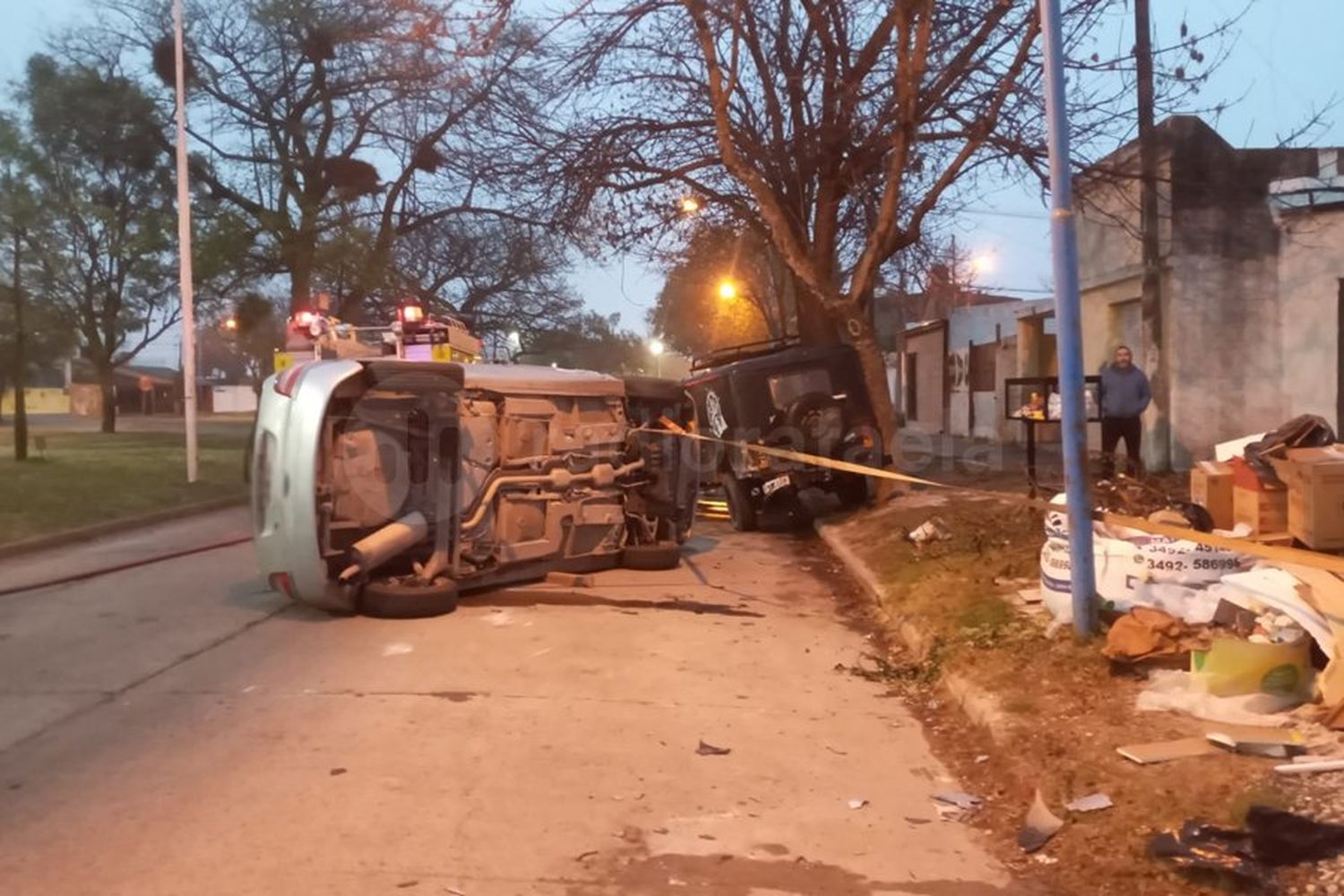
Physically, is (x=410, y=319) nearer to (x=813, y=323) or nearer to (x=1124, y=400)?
(x=1124, y=400)

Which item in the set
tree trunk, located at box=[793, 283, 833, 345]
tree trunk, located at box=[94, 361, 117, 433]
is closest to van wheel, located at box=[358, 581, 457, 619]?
tree trunk, located at box=[793, 283, 833, 345]

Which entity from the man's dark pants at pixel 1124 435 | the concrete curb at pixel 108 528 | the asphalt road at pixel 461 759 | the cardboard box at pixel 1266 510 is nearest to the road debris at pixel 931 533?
the asphalt road at pixel 461 759

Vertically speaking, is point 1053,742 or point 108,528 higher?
point 108,528

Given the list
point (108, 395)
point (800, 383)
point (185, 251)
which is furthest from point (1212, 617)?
point (108, 395)

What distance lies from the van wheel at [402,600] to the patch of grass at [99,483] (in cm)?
642

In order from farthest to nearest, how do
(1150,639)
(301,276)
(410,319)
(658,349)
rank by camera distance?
(658,349) → (301,276) → (410,319) → (1150,639)

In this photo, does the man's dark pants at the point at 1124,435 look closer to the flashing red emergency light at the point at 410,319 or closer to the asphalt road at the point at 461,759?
the asphalt road at the point at 461,759

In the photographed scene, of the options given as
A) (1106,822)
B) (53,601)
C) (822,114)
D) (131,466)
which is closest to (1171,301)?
(822,114)

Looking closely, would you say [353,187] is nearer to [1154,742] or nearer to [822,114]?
[822,114]

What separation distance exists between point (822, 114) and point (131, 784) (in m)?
12.3

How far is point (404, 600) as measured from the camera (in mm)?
8938

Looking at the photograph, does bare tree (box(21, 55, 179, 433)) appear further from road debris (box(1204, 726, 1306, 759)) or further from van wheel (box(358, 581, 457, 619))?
road debris (box(1204, 726, 1306, 759))

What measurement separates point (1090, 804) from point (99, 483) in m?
17.5

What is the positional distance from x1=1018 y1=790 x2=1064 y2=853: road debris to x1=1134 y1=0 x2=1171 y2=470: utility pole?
11.1 meters
